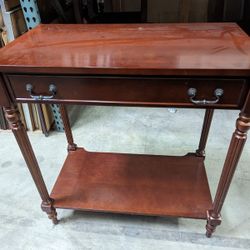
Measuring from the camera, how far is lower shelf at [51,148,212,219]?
1017mm

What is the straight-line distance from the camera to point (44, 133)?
1641mm

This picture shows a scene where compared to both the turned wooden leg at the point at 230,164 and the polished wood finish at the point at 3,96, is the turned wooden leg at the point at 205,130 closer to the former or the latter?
the turned wooden leg at the point at 230,164

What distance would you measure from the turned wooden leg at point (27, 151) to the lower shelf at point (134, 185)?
45mm

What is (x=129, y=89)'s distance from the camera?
0.71 meters

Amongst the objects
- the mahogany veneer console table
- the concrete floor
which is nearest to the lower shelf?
the mahogany veneer console table

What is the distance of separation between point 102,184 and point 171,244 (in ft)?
1.20

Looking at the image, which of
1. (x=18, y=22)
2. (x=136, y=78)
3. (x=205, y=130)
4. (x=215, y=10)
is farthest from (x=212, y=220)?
(x=215, y=10)

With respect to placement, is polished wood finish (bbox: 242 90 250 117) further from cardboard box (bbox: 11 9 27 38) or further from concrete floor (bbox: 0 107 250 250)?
cardboard box (bbox: 11 9 27 38)

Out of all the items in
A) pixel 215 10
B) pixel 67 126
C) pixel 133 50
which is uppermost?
pixel 133 50

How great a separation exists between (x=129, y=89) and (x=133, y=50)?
13cm

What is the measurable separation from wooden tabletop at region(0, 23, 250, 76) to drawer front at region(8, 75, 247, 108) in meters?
0.03

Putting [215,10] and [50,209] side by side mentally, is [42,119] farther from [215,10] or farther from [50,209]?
[215,10]

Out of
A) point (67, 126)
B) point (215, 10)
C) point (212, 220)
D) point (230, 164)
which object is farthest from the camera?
point (215, 10)

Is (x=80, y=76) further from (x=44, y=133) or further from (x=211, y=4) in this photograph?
(x=211, y=4)
